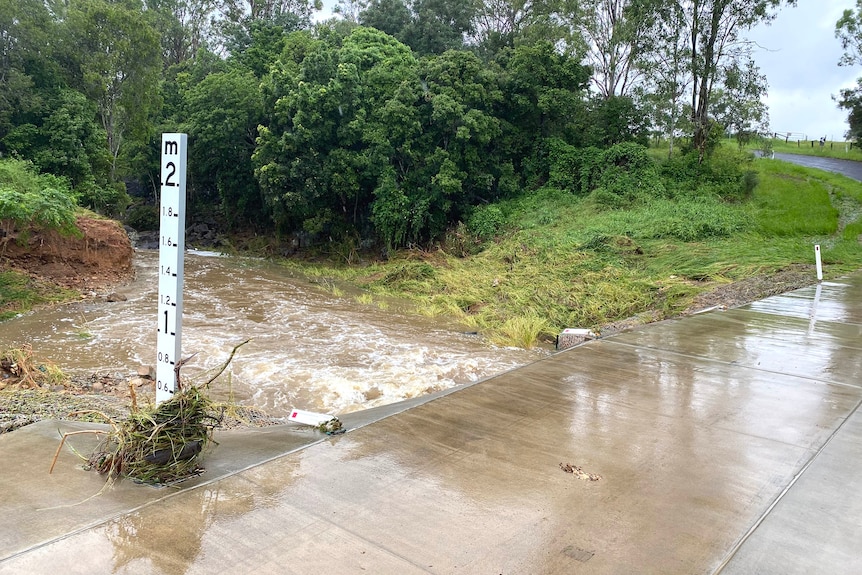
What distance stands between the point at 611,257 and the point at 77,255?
1367 cm

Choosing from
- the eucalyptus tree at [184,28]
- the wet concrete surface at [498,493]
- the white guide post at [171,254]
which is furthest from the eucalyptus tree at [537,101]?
the eucalyptus tree at [184,28]

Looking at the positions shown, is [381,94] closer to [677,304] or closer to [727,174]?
[727,174]

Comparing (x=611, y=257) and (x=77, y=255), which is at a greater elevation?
(x=611, y=257)

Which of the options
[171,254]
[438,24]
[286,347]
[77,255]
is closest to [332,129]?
[77,255]

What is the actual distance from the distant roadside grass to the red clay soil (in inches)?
275

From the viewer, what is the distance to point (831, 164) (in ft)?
108

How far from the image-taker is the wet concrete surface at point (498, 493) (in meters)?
3.31

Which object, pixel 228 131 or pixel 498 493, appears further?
pixel 228 131

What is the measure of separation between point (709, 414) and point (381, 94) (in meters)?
21.4

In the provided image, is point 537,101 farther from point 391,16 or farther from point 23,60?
point 23,60

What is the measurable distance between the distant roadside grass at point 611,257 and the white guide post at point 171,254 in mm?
7932

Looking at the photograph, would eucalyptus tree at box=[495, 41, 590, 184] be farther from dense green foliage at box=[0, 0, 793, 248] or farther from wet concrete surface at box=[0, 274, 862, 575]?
wet concrete surface at box=[0, 274, 862, 575]

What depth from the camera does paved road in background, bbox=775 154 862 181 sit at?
29128mm

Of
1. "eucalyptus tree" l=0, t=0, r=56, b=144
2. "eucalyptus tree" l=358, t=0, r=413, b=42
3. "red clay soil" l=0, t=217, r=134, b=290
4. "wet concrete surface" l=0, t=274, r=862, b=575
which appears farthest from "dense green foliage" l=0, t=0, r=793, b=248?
"wet concrete surface" l=0, t=274, r=862, b=575
